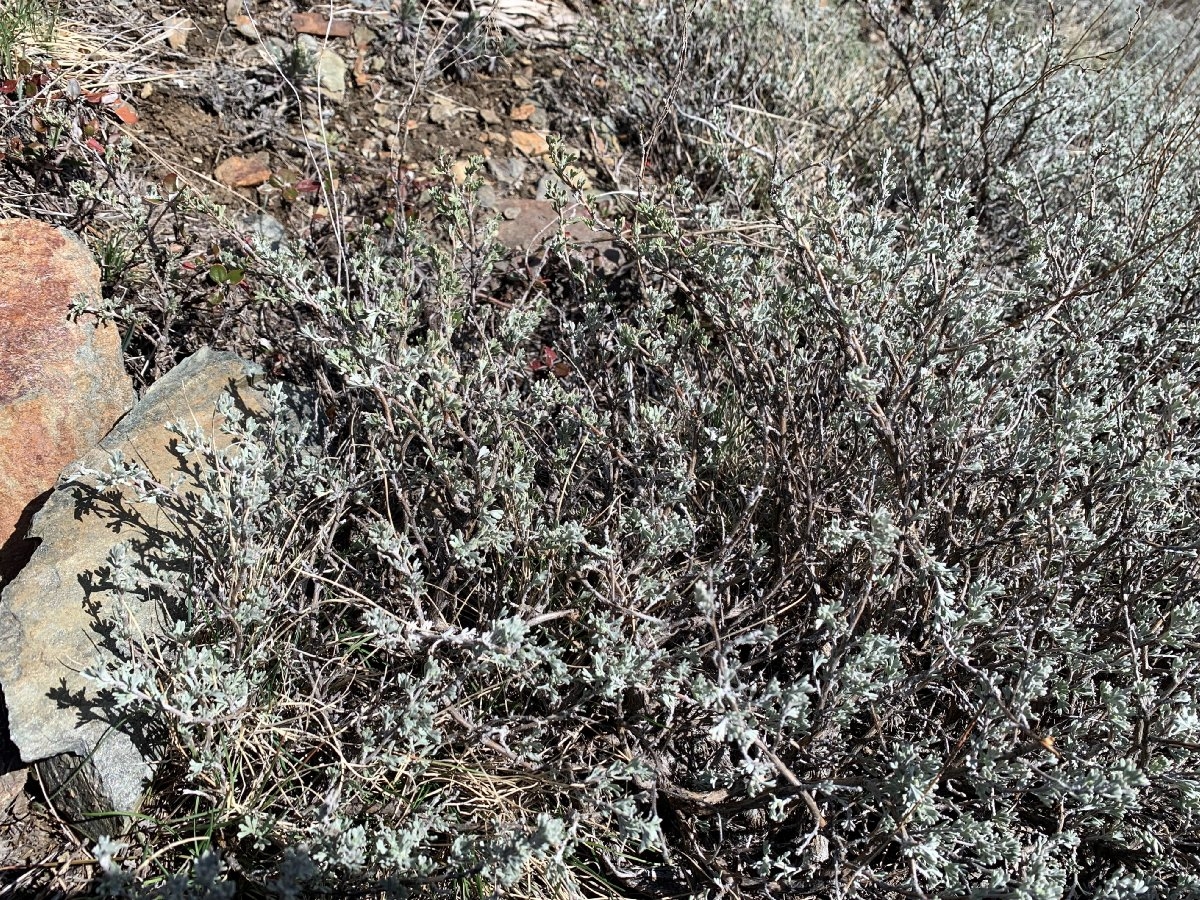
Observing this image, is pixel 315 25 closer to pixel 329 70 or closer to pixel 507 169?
pixel 329 70

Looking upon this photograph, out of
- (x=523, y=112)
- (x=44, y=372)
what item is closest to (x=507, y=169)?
(x=523, y=112)

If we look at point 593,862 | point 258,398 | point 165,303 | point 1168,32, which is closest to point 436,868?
point 593,862

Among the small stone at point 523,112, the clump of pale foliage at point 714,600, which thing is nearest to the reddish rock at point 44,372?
the clump of pale foliage at point 714,600

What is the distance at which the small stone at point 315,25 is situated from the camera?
4.23 metres

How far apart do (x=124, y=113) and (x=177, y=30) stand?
56cm

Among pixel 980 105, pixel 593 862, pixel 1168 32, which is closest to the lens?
pixel 593 862

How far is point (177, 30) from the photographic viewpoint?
4.04 metres

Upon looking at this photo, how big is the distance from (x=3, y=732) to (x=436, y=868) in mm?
Result: 1223

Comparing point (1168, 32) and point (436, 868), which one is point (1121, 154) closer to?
point (1168, 32)

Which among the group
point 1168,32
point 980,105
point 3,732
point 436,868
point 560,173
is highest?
point 1168,32

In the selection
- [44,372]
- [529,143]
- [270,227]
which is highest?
[529,143]

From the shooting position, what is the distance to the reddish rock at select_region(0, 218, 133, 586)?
9.18 feet

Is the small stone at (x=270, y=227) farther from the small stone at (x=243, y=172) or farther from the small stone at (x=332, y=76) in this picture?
the small stone at (x=332, y=76)

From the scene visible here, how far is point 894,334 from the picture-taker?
2879 millimetres
